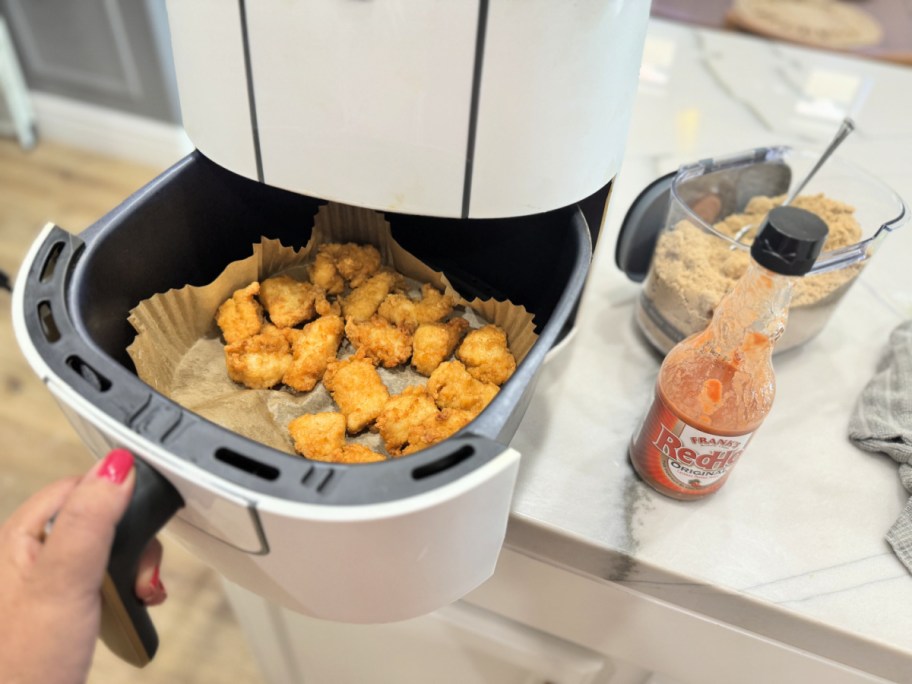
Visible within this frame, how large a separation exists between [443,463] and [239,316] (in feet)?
1.04

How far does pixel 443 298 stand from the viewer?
66 centimetres

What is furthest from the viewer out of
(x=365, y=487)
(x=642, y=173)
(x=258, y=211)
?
(x=642, y=173)

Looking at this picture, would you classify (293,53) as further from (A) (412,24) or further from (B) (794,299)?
(B) (794,299)

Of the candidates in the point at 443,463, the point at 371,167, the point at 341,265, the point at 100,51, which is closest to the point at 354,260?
the point at 341,265

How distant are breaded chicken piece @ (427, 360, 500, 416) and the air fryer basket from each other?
76 mm

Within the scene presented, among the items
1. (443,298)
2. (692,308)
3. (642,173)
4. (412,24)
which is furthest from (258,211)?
(642,173)

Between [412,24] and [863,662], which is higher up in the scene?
[412,24]

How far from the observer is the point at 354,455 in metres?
0.54

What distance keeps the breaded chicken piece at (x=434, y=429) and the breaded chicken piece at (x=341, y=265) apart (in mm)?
194

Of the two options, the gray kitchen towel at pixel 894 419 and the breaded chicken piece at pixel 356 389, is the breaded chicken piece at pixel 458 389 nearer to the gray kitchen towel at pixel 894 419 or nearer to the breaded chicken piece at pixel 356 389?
the breaded chicken piece at pixel 356 389

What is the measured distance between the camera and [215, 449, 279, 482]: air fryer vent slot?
14.7 inches

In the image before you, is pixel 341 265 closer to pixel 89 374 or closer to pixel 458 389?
pixel 458 389

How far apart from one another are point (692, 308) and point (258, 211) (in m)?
0.40

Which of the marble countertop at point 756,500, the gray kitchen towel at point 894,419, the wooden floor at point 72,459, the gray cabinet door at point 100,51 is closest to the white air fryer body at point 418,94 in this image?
the marble countertop at point 756,500
